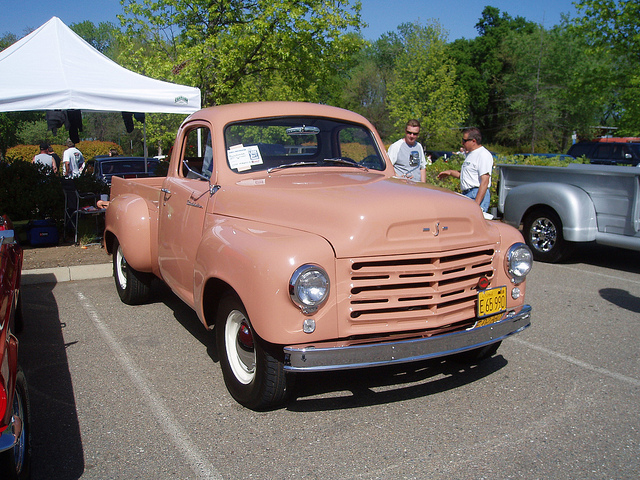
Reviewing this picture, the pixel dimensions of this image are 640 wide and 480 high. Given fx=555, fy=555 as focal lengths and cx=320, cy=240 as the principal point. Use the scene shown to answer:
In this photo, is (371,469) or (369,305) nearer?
(371,469)

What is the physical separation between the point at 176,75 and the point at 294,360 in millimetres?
12393

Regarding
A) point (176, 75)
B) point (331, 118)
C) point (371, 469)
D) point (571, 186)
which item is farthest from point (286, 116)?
point (176, 75)

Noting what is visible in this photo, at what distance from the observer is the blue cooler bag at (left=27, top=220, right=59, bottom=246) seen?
870cm

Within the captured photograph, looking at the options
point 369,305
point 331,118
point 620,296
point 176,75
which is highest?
point 176,75

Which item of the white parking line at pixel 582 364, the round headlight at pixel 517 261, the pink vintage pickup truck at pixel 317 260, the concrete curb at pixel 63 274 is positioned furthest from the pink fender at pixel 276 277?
the concrete curb at pixel 63 274

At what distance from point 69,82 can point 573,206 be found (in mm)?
7542

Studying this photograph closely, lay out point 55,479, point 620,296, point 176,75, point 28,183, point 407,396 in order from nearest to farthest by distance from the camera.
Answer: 1. point 55,479
2. point 407,396
3. point 620,296
4. point 28,183
5. point 176,75

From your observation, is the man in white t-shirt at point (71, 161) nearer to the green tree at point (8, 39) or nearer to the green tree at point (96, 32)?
the green tree at point (8, 39)

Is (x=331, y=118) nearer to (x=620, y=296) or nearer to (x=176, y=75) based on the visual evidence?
(x=620, y=296)

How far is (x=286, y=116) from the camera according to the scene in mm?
4574

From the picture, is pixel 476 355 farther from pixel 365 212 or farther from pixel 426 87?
pixel 426 87

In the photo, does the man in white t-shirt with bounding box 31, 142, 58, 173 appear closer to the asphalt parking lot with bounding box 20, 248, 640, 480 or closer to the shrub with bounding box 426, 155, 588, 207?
the asphalt parking lot with bounding box 20, 248, 640, 480

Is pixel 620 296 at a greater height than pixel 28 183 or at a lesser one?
lesser

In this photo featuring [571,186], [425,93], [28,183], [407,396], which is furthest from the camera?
[425,93]
